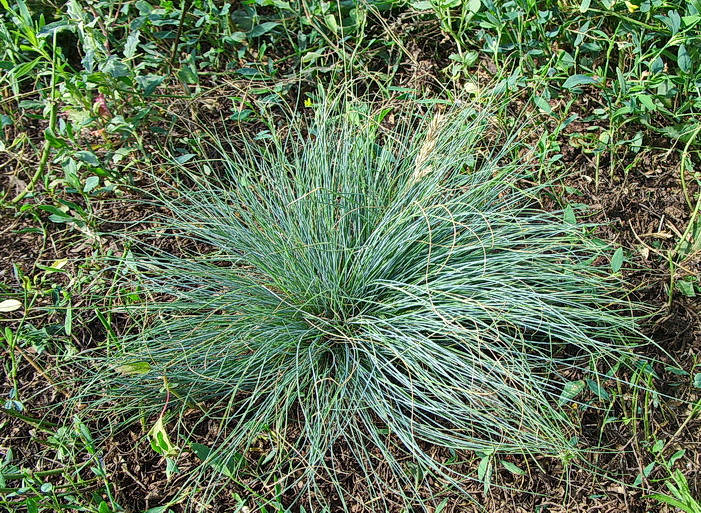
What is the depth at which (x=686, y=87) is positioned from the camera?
2.26 metres

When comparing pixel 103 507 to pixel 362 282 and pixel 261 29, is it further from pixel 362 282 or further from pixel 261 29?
pixel 261 29

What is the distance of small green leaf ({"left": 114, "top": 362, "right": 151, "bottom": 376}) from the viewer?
66.7 inches

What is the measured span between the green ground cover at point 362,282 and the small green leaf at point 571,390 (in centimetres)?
1

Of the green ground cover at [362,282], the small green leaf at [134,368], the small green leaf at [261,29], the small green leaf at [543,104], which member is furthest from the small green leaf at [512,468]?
the small green leaf at [261,29]

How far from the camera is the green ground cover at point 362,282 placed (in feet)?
5.83

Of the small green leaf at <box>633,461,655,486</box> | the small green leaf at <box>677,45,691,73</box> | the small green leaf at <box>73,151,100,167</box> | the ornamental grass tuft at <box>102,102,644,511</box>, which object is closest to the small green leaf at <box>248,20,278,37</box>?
the ornamental grass tuft at <box>102,102,644,511</box>

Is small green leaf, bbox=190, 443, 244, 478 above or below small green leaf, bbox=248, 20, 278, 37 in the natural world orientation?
below

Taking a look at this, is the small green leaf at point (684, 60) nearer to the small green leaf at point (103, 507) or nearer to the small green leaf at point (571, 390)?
the small green leaf at point (571, 390)

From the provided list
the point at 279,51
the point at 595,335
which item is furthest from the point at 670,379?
the point at 279,51

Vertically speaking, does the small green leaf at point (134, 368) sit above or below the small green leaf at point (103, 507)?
above

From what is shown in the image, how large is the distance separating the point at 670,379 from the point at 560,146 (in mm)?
897

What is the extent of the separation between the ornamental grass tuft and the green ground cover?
1cm

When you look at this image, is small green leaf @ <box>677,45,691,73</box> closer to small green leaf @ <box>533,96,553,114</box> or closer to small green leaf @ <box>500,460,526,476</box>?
small green leaf @ <box>533,96,553,114</box>

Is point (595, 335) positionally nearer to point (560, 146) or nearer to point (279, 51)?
point (560, 146)
